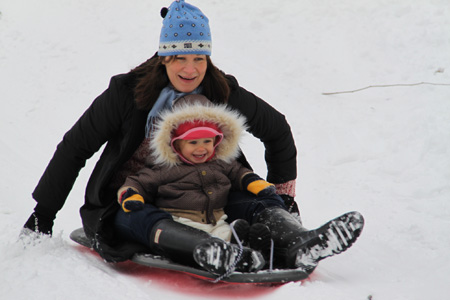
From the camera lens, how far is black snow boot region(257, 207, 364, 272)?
246cm

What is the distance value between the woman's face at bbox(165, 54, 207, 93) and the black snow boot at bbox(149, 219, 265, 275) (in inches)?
27.2

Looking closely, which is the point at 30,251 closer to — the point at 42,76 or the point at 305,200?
the point at 305,200

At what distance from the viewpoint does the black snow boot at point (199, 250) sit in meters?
2.31

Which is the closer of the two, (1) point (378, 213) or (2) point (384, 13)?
(1) point (378, 213)

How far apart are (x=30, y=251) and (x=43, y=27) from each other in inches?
185

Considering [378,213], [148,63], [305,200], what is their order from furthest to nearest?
1. [305,200]
2. [378,213]
3. [148,63]

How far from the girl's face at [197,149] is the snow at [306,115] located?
57cm

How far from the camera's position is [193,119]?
9.41 ft

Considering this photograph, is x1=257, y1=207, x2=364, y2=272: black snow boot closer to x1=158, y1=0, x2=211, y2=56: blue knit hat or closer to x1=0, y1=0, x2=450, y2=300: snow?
x1=0, y1=0, x2=450, y2=300: snow

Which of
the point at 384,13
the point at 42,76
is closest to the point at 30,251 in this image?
the point at 42,76

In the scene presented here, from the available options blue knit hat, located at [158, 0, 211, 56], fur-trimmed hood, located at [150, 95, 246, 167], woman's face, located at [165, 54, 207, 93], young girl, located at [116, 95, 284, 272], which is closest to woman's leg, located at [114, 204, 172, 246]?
young girl, located at [116, 95, 284, 272]

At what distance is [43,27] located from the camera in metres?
6.85

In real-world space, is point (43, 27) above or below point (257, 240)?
above

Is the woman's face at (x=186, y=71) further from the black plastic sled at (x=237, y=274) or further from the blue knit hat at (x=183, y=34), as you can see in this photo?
the black plastic sled at (x=237, y=274)
